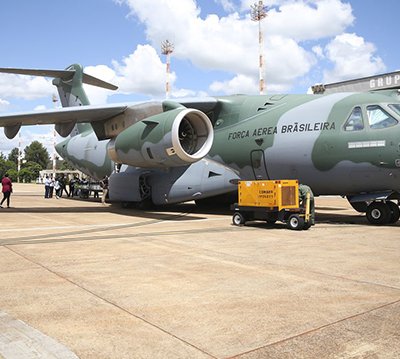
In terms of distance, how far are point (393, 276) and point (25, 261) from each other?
486cm

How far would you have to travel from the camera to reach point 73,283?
4.84 m

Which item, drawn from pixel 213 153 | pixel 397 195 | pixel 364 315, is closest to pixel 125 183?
pixel 213 153

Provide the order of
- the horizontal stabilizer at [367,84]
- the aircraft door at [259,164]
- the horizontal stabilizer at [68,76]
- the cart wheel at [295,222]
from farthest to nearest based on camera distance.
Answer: the horizontal stabilizer at [367,84]
the horizontal stabilizer at [68,76]
the aircraft door at [259,164]
the cart wheel at [295,222]

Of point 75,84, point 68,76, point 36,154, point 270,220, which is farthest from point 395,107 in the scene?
point 36,154

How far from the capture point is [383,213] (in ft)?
35.0

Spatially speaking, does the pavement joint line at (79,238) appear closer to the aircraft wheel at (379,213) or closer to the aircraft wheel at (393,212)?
the aircraft wheel at (379,213)

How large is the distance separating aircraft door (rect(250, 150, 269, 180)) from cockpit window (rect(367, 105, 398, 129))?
3.05m

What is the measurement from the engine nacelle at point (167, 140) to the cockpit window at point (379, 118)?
13.9ft

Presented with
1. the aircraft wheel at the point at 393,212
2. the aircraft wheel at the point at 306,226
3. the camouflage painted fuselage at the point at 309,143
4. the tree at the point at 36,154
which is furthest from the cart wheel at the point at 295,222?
the tree at the point at 36,154

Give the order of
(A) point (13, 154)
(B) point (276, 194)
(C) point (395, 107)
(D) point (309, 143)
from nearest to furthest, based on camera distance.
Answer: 1. (B) point (276, 194)
2. (C) point (395, 107)
3. (D) point (309, 143)
4. (A) point (13, 154)

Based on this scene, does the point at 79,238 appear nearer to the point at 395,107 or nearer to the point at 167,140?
the point at 167,140

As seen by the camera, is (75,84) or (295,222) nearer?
(295,222)

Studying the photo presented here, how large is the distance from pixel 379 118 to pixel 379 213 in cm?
236

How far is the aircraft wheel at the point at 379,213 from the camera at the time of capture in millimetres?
10617
